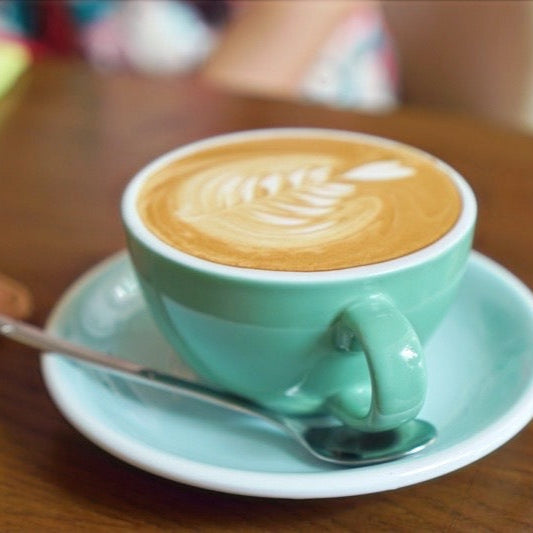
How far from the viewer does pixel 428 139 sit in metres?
0.68

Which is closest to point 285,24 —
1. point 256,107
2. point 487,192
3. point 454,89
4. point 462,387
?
point 454,89

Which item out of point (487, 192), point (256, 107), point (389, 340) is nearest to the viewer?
point (389, 340)

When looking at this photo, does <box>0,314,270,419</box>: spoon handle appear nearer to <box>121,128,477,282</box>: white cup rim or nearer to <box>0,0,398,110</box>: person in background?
<box>121,128,477,282</box>: white cup rim

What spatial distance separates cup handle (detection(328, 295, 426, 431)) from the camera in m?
0.32

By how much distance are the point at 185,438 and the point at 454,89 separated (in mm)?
730

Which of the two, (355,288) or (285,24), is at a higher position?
(355,288)

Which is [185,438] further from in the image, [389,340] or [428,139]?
[428,139]

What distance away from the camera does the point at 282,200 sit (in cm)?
40

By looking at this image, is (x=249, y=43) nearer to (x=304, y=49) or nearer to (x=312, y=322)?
(x=304, y=49)

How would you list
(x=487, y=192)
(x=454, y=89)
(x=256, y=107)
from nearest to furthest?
(x=487, y=192) → (x=256, y=107) → (x=454, y=89)

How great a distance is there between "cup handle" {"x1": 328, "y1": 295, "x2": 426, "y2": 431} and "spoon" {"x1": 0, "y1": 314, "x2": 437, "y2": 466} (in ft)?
0.05

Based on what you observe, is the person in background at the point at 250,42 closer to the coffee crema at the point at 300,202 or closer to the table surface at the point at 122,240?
the table surface at the point at 122,240

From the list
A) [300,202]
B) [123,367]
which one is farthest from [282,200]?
[123,367]

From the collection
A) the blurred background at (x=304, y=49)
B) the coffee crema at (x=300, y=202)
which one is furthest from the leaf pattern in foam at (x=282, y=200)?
the blurred background at (x=304, y=49)
